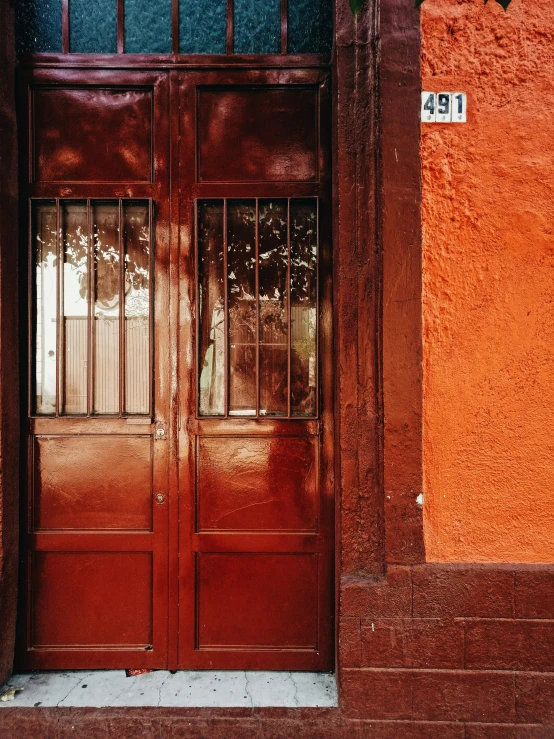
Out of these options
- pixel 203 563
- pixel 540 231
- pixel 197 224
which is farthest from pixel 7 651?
pixel 540 231

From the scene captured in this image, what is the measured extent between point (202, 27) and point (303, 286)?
1.64m

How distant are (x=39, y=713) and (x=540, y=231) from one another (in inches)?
143

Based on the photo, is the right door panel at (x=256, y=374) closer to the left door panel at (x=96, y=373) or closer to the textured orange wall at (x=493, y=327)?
the left door panel at (x=96, y=373)

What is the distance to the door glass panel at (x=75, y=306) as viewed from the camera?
9.46 feet

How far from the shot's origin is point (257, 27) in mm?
2867

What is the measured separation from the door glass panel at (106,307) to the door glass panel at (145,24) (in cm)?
94

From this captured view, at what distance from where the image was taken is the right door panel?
2838 mm

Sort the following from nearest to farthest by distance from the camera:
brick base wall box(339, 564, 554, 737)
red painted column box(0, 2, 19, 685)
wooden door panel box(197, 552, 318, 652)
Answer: brick base wall box(339, 564, 554, 737)
red painted column box(0, 2, 19, 685)
wooden door panel box(197, 552, 318, 652)

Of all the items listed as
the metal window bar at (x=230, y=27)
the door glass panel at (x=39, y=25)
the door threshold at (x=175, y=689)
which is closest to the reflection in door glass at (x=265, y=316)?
the metal window bar at (x=230, y=27)

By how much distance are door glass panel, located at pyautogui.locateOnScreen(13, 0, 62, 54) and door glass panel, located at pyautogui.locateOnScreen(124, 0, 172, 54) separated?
1.32ft

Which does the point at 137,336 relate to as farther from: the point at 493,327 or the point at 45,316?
the point at 493,327

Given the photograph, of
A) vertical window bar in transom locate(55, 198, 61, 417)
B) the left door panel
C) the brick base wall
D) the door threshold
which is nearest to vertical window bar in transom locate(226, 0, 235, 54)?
the left door panel

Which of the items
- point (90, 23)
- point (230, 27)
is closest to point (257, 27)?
point (230, 27)

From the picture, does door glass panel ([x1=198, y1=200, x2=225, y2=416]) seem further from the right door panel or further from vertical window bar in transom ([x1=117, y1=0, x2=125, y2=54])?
vertical window bar in transom ([x1=117, y1=0, x2=125, y2=54])
